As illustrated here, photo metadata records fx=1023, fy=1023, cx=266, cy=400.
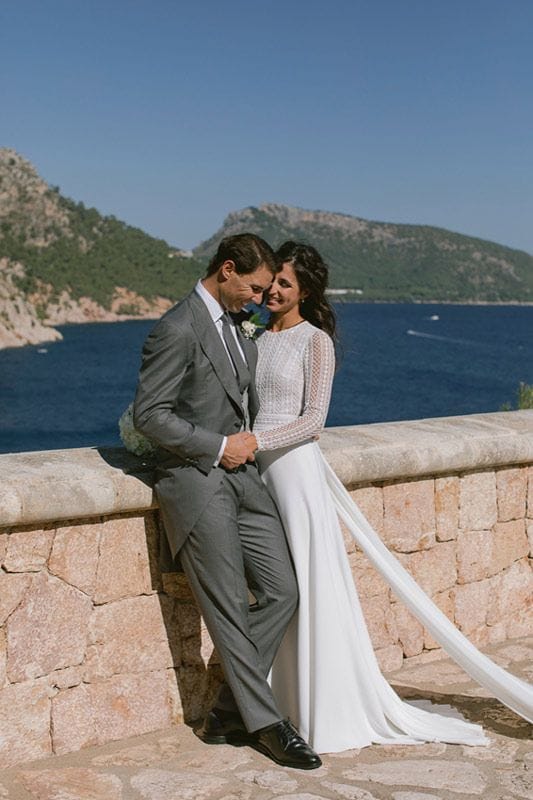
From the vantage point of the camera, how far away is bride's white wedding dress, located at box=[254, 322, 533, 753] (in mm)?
3646

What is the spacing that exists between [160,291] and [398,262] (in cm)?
7351

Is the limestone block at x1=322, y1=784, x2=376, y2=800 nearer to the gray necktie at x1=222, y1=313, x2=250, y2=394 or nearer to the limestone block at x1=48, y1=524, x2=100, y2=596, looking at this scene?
the limestone block at x1=48, y1=524, x2=100, y2=596

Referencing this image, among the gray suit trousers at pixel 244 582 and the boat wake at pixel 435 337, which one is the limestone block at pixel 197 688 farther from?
the boat wake at pixel 435 337

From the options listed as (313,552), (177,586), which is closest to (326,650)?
(313,552)

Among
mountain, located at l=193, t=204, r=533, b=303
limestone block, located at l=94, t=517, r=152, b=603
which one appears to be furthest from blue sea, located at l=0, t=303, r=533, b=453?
mountain, located at l=193, t=204, r=533, b=303

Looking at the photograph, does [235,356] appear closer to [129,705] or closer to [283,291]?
[283,291]

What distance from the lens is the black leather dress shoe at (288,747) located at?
348 centimetres

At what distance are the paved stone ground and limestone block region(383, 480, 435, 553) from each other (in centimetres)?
93

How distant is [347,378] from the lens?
71250 mm

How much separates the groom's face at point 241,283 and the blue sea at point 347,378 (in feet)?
139

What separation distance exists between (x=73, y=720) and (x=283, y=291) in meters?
1.71

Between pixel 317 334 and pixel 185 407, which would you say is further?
pixel 317 334

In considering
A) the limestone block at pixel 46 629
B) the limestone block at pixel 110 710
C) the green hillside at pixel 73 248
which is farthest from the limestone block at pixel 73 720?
the green hillside at pixel 73 248

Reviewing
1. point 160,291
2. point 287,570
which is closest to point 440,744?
point 287,570
